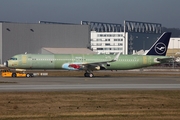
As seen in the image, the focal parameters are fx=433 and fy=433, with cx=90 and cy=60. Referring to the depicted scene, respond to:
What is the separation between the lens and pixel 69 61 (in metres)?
56.9

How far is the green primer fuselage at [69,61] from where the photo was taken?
55.9m

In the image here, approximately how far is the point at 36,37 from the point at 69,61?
127 ft

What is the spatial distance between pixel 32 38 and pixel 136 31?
112 m

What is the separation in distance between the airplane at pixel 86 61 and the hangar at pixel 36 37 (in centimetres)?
3259

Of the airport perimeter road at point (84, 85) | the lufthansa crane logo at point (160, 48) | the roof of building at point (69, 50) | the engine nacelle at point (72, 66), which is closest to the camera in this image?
the airport perimeter road at point (84, 85)

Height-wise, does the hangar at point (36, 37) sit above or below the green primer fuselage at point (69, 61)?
above

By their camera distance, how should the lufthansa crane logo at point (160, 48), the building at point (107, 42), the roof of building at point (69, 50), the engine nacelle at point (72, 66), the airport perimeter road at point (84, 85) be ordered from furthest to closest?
1. the building at point (107, 42)
2. the roof of building at point (69, 50)
3. the lufthansa crane logo at point (160, 48)
4. the engine nacelle at point (72, 66)
5. the airport perimeter road at point (84, 85)

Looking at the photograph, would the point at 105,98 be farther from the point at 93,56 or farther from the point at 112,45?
the point at 112,45

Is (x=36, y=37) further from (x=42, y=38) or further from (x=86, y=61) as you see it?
(x=86, y=61)

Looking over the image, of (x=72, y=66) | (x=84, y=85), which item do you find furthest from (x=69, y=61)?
(x=84, y=85)

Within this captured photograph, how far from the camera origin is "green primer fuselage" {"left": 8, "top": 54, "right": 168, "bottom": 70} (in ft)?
183

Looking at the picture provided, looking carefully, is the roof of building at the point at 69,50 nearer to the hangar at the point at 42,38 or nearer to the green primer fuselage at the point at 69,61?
the hangar at the point at 42,38

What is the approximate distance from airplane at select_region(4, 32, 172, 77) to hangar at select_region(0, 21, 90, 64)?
107ft

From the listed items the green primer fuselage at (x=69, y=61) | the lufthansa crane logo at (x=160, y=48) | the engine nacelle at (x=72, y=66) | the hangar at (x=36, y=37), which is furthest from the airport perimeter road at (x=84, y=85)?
the hangar at (x=36, y=37)
